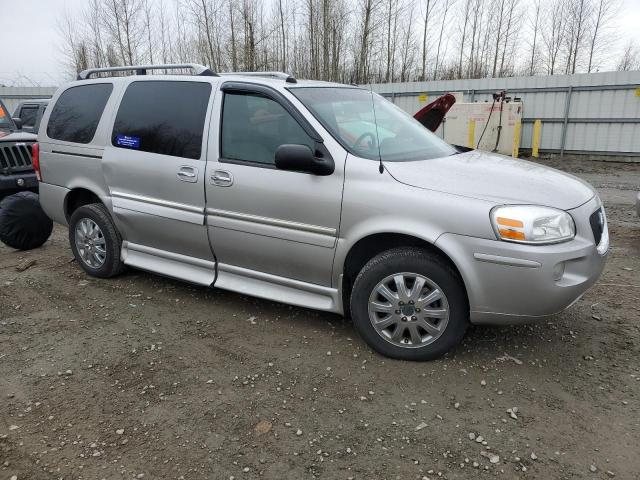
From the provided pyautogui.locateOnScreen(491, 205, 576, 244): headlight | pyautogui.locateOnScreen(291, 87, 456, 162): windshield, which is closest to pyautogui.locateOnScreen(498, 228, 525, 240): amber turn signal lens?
pyautogui.locateOnScreen(491, 205, 576, 244): headlight

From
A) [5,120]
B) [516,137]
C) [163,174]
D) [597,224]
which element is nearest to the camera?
Answer: [597,224]

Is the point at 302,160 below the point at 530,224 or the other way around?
the other way around

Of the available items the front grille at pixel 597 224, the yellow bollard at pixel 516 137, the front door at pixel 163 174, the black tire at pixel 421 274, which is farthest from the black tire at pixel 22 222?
the yellow bollard at pixel 516 137

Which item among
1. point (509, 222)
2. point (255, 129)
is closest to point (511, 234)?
point (509, 222)

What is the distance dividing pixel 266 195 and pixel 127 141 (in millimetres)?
1571

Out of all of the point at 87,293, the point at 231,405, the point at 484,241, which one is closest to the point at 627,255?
the point at 484,241

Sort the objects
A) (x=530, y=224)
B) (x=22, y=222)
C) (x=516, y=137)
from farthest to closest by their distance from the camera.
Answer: (x=516, y=137), (x=22, y=222), (x=530, y=224)

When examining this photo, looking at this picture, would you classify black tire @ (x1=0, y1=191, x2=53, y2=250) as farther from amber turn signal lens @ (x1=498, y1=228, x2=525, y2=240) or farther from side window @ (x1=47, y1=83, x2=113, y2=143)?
amber turn signal lens @ (x1=498, y1=228, x2=525, y2=240)

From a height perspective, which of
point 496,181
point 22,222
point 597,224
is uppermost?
point 496,181

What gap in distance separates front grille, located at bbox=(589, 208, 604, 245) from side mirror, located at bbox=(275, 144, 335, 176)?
1686 millimetres

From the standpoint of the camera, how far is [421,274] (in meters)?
3.18

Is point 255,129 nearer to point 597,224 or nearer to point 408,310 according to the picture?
point 408,310

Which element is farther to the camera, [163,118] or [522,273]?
[163,118]

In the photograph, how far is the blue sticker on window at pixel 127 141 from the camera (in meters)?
4.29
